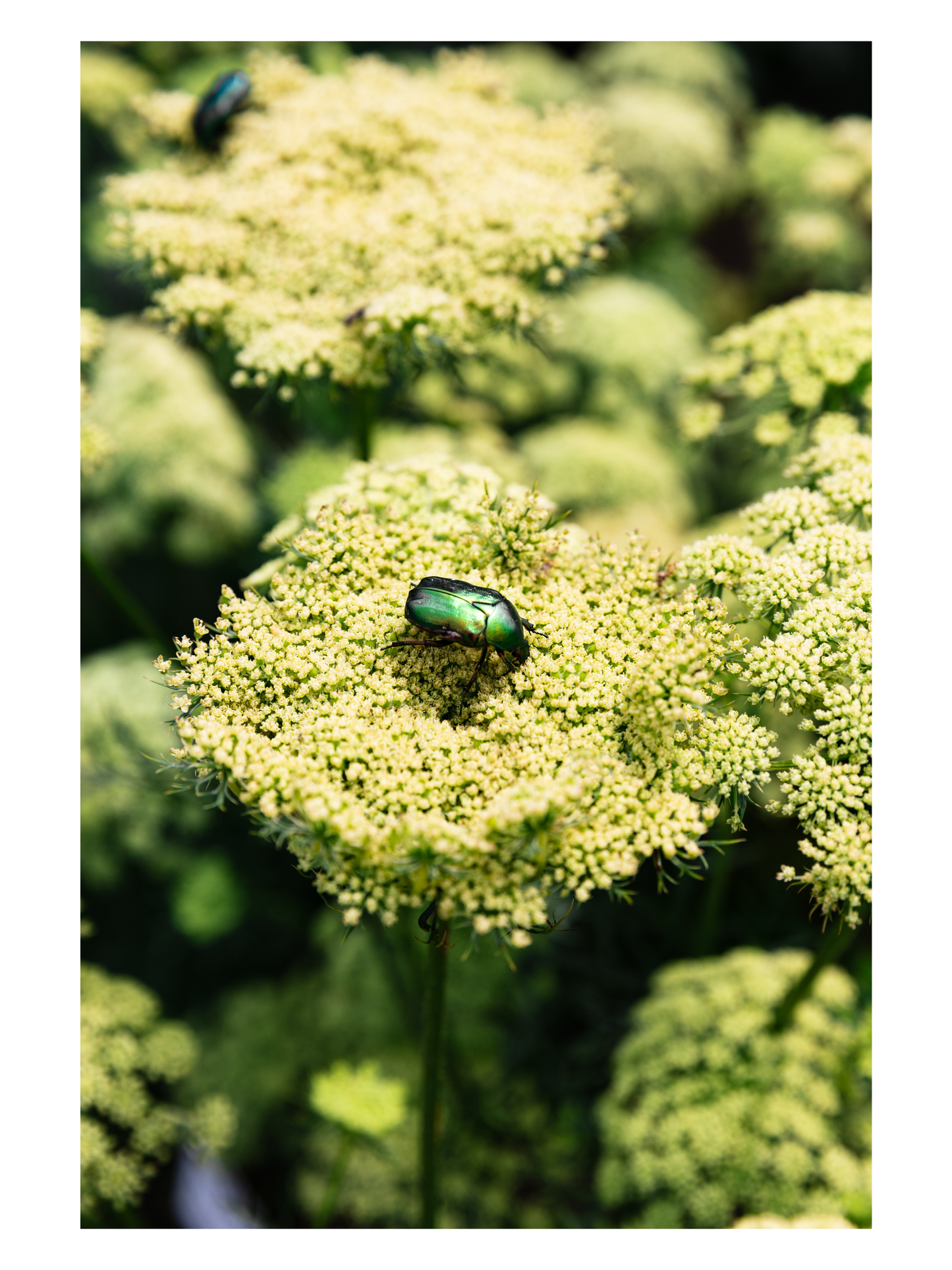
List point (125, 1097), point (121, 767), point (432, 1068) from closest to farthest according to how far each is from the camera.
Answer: point (432, 1068) < point (125, 1097) < point (121, 767)

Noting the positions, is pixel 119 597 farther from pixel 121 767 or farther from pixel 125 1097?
pixel 125 1097

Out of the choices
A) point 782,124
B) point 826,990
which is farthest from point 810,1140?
point 782,124

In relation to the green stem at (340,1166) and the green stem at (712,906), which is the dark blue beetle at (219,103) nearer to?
the green stem at (712,906)

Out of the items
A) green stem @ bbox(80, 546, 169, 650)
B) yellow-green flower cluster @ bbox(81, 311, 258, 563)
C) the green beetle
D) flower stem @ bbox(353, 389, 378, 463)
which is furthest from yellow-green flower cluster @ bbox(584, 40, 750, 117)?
the green beetle

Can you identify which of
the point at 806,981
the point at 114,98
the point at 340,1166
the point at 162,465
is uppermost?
the point at 114,98

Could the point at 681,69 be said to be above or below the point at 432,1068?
above

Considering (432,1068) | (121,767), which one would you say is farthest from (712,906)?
(121,767)
